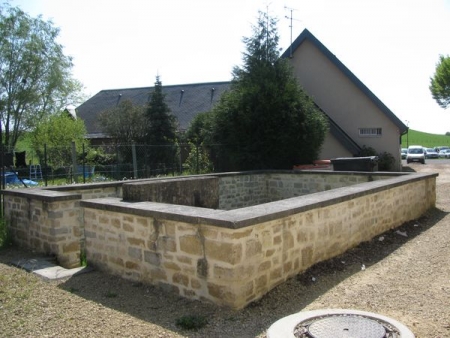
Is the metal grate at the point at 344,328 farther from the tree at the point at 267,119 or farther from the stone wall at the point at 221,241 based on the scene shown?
the tree at the point at 267,119

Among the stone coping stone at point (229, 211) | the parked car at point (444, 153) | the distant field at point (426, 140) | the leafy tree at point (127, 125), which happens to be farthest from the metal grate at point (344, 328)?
the distant field at point (426, 140)

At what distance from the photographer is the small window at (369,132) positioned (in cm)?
2200

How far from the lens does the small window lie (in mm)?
22000

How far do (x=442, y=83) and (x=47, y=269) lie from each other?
46219 millimetres

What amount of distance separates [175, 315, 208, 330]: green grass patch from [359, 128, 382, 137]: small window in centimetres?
1966

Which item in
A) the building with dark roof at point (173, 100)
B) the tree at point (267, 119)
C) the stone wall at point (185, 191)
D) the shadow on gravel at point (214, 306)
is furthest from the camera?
the building with dark roof at point (173, 100)

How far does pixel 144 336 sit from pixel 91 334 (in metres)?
0.51

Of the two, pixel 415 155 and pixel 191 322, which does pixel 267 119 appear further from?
pixel 415 155

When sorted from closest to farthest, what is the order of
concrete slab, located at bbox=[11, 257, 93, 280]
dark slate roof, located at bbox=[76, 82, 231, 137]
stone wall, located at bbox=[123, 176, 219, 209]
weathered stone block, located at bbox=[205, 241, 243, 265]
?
1. weathered stone block, located at bbox=[205, 241, 243, 265]
2. concrete slab, located at bbox=[11, 257, 93, 280]
3. stone wall, located at bbox=[123, 176, 219, 209]
4. dark slate roof, located at bbox=[76, 82, 231, 137]

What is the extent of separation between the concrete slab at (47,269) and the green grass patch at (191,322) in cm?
233

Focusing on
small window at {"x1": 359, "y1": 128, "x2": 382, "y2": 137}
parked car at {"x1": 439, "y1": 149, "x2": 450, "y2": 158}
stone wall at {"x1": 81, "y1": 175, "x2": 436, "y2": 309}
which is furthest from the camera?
parked car at {"x1": 439, "y1": 149, "x2": 450, "y2": 158}

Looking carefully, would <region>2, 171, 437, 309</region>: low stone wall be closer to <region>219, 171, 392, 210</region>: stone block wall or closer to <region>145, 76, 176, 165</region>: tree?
<region>219, 171, 392, 210</region>: stone block wall

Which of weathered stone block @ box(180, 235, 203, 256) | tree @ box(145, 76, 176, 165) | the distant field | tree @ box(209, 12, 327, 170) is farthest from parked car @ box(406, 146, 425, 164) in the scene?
the distant field

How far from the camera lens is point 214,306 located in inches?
182
